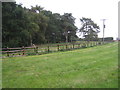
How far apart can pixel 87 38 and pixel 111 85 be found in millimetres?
61818

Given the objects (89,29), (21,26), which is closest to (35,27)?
(21,26)

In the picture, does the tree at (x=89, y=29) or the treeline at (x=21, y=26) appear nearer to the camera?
the treeline at (x=21, y=26)

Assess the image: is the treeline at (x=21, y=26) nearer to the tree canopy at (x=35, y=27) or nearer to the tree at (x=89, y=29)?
the tree canopy at (x=35, y=27)

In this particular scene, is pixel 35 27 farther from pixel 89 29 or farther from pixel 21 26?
pixel 89 29

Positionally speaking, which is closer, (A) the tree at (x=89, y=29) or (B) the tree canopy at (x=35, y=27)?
(B) the tree canopy at (x=35, y=27)

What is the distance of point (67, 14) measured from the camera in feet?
174

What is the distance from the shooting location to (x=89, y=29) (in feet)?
213

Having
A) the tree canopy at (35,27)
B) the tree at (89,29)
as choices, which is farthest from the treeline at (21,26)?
the tree at (89,29)

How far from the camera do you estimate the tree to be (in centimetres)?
6262

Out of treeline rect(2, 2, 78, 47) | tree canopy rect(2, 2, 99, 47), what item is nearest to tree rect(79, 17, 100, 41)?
tree canopy rect(2, 2, 99, 47)

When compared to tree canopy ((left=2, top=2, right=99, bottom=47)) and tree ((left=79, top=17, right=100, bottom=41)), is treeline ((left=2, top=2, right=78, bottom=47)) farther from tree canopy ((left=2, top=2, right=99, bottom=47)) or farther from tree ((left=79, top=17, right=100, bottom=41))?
tree ((left=79, top=17, right=100, bottom=41))

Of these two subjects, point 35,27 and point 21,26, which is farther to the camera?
point 35,27

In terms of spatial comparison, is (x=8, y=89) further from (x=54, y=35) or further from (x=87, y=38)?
(x=87, y=38)

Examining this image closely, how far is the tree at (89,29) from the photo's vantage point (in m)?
62.6
